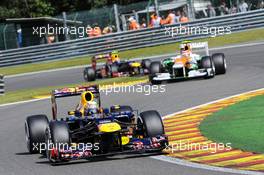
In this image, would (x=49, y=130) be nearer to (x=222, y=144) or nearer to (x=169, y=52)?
(x=222, y=144)

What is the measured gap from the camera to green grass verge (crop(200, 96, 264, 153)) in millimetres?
12273

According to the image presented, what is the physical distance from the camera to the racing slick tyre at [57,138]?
38.9 ft

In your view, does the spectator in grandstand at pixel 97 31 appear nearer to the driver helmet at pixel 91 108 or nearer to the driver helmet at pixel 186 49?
the driver helmet at pixel 186 49

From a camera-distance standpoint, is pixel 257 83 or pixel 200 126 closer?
pixel 200 126

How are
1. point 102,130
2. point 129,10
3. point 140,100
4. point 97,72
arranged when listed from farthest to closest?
point 129,10 < point 97,72 < point 140,100 < point 102,130

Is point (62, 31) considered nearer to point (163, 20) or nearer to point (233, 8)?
point (163, 20)

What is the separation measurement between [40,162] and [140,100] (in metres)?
8.88

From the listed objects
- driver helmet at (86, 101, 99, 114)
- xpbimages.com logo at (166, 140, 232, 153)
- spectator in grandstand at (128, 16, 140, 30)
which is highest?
spectator in grandstand at (128, 16, 140, 30)

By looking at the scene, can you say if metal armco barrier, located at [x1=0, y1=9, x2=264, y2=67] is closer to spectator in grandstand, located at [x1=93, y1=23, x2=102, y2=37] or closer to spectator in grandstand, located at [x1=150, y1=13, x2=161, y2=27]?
spectator in grandstand, located at [x1=150, y1=13, x2=161, y2=27]

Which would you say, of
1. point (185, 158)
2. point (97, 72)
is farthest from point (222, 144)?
point (97, 72)

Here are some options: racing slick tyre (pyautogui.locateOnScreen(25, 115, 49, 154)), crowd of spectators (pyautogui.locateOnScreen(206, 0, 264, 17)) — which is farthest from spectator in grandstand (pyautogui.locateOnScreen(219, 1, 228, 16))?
racing slick tyre (pyautogui.locateOnScreen(25, 115, 49, 154))

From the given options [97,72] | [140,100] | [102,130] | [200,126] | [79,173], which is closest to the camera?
[79,173]

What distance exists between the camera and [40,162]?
12.4 metres

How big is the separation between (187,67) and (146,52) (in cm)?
1272
